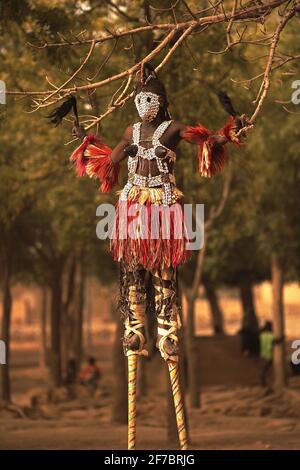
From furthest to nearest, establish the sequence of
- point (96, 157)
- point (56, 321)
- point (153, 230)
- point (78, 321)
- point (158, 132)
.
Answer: point (78, 321), point (56, 321), point (96, 157), point (158, 132), point (153, 230)

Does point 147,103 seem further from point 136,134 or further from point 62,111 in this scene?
point 62,111

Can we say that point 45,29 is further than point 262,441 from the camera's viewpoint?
No

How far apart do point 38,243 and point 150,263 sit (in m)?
19.2

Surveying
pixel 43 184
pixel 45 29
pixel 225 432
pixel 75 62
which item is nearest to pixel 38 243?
pixel 43 184

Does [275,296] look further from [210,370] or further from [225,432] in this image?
[225,432]

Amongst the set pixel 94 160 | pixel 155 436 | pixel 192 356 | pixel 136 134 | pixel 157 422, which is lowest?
pixel 157 422

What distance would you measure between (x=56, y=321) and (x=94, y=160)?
20.3m

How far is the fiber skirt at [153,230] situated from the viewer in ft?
22.7

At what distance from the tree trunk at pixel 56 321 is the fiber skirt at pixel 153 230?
774 inches

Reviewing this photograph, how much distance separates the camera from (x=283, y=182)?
2123 centimetres

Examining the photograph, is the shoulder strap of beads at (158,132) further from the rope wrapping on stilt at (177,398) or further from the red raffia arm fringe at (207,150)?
the rope wrapping on stilt at (177,398)

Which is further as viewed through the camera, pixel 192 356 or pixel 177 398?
pixel 192 356

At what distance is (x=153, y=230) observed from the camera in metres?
6.94

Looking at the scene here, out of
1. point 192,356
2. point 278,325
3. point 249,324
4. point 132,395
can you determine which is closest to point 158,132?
point 132,395
